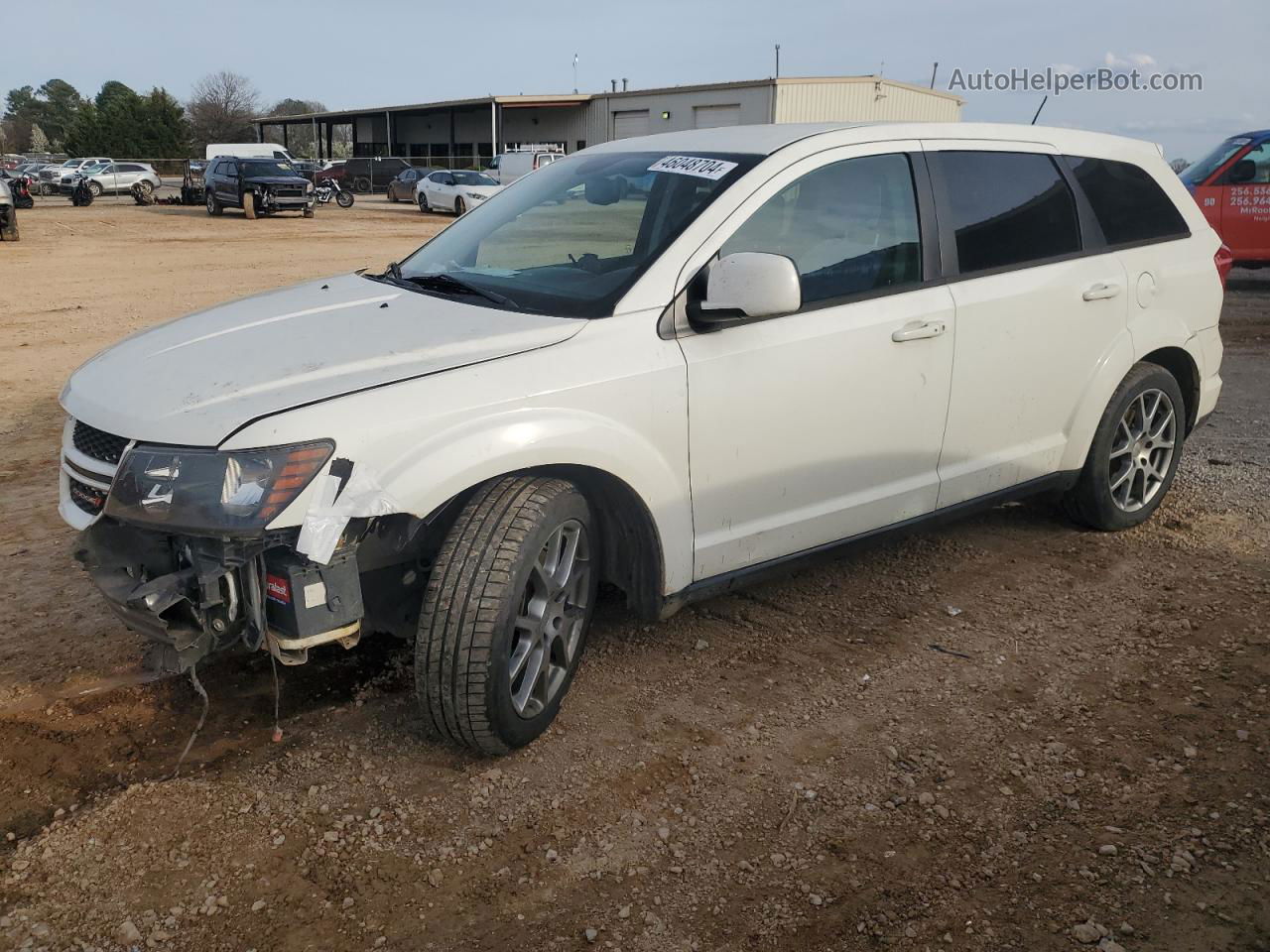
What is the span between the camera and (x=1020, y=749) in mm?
3375

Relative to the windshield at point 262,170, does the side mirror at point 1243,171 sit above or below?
below

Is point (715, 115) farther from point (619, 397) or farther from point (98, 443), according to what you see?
point (98, 443)

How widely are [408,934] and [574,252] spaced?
2.32m

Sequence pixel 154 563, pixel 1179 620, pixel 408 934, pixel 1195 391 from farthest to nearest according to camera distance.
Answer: pixel 1195 391 < pixel 1179 620 < pixel 154 563 < pixel 408 934

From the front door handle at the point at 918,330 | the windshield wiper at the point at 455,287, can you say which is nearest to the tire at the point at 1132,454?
the front door handle at the point at 918,330

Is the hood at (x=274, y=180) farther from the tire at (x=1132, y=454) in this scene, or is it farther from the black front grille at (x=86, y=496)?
the black front grille at (x=86, y=496)

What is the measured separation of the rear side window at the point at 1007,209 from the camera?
4.22m

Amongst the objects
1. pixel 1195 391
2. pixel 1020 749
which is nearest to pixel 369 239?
pixel 1195 391

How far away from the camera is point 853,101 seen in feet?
135

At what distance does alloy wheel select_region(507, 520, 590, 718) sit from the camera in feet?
10.6

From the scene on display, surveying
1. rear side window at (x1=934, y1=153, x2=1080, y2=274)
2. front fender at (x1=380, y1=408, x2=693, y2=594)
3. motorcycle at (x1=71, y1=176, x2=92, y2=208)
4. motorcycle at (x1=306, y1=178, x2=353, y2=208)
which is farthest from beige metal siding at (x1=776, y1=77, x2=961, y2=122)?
front fender at (x1=380, y1=408, x2=693, y2=594)

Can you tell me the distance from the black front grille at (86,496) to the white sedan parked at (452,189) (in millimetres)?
31088

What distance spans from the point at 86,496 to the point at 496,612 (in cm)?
127

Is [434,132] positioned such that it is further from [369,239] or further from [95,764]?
[95,764]
